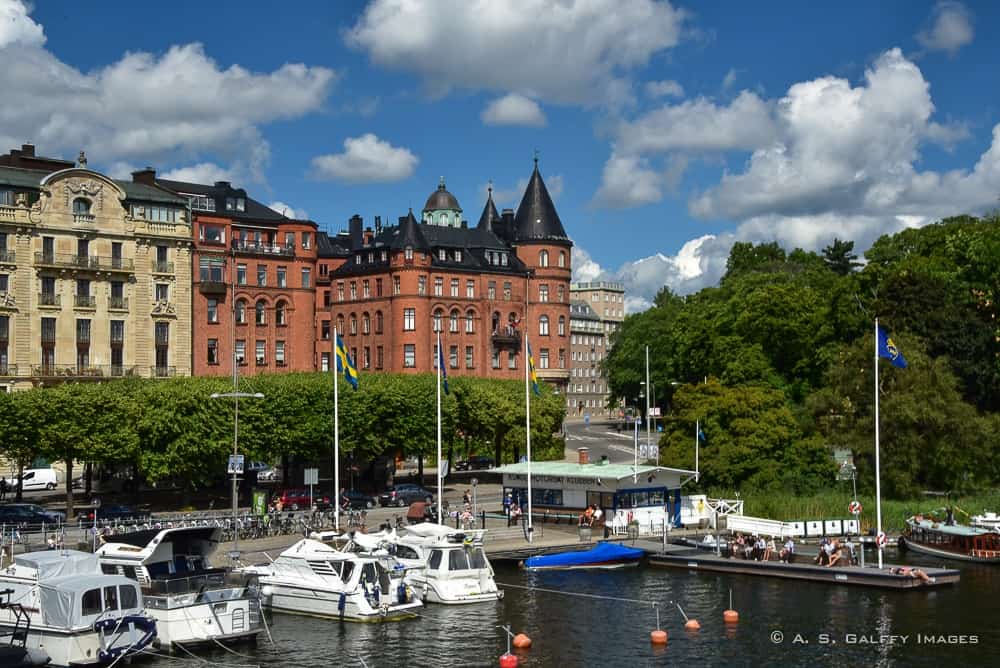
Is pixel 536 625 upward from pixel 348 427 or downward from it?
downward

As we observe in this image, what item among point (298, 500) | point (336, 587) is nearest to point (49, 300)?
point (298, 500)

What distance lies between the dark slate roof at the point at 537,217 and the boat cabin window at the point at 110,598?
89.1 metres

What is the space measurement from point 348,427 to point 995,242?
47.3m

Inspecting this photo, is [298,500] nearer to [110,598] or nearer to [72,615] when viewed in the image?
[110,598]

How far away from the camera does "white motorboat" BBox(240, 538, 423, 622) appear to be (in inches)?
1719

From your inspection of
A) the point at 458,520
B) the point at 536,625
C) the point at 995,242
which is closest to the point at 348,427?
the point at 458,520

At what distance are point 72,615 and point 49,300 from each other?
208 ft

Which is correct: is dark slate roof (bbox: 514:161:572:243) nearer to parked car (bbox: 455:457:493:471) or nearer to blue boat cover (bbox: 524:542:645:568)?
parked car (bbox: 455:457:493:471)

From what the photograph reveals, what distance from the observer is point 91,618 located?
36.1 meters

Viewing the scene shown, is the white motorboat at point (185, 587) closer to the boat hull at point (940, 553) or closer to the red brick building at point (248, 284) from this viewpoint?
the boat hull at point (940, 553)

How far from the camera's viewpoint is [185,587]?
130 feet

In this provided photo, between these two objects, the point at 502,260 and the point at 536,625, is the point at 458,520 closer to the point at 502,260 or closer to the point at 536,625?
the point at 536,625

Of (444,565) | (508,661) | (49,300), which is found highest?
(49,300)

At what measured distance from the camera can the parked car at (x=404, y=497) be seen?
74.3 m
